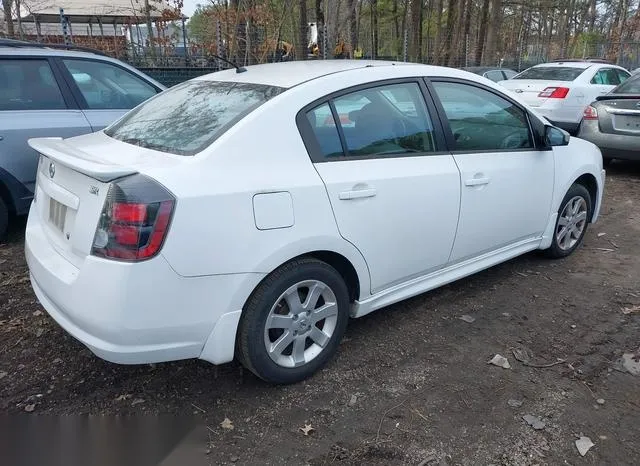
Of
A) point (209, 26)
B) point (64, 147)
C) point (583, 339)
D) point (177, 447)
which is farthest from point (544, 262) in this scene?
point (209, 26)

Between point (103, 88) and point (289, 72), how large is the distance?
2.91m

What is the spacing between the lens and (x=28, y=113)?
4781 mm

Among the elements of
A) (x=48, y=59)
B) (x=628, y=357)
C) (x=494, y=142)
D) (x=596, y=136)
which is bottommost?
(x=628, y=357)

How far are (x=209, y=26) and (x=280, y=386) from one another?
11.6 m

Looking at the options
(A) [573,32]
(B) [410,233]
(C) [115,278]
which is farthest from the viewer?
(A) [573,32]

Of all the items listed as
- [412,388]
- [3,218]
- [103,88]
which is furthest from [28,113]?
[412,388]

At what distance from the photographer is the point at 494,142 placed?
150 inches

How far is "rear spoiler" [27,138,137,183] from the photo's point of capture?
236cm

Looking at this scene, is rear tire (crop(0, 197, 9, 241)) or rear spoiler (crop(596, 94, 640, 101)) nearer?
rear tire (crop(0, 197, 9, 241))

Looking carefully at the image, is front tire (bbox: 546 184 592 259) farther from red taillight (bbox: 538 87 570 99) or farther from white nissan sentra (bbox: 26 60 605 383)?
red taillight (bbox: 538 87 570 99)

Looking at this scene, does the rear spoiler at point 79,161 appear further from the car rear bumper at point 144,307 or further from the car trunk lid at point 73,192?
the car rear bumper at point 144,307

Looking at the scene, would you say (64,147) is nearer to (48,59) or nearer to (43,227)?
(43,227)

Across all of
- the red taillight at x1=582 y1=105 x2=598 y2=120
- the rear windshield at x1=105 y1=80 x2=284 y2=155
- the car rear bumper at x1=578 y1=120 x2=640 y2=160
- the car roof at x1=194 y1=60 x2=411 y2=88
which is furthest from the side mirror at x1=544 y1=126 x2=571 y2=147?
the red taillight at x1=582 y1=105 x2=598 y2=120

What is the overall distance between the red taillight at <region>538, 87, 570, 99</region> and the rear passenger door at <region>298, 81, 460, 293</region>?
7912 millimetres
